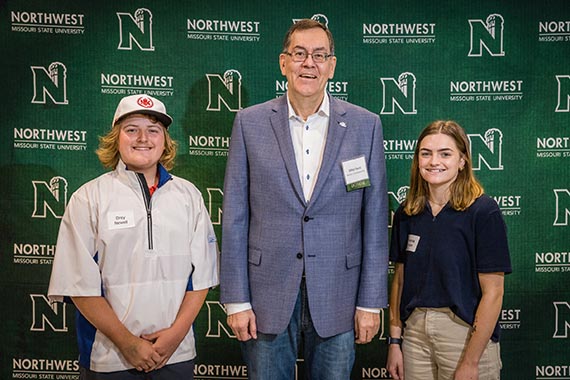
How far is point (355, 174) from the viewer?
2.03 meters

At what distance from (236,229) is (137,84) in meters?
1.39

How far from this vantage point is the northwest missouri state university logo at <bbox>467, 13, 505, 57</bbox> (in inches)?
119

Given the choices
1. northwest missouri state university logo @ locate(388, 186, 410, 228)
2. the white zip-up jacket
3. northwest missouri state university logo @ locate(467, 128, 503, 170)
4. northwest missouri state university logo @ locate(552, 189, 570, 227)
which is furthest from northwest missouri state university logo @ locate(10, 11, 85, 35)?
northwest missouri state university logo @ locate(552, 189, 570, 227)

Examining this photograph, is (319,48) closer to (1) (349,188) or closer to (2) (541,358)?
(1) (349,188)

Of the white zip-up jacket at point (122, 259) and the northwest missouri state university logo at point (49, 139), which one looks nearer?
the white zip-up jacket at point (122, 259)

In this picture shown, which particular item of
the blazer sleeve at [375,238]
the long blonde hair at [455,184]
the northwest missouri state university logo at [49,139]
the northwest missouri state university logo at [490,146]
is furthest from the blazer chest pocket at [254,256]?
the northwest missouri state university logo at [490,146]

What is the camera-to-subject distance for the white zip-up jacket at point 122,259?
Result: 1.98m

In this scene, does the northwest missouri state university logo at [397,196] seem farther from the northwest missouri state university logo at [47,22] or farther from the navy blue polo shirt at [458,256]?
the northwest missouri state university logo at [47,22]

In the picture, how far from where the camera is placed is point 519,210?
308 cm

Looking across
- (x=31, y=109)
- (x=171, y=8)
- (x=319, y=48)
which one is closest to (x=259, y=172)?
(x=319, y=48)

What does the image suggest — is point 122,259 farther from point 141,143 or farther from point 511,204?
point 511,204

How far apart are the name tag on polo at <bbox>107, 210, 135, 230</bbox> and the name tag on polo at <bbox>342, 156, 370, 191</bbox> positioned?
0.79 meters

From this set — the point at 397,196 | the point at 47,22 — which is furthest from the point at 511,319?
the point at 47,22

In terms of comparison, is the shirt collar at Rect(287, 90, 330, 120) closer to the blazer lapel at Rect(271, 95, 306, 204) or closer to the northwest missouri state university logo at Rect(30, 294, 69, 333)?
the blazer lapel at Rect(271, 95, 306, 204)
